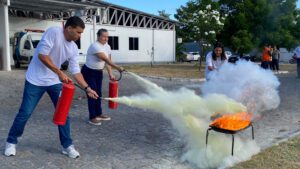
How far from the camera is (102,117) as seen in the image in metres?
7.66

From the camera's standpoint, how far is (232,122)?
507cm

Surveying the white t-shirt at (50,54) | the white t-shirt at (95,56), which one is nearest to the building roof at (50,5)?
the white t-shirt at (95,56)

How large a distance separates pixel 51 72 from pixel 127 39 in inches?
1171

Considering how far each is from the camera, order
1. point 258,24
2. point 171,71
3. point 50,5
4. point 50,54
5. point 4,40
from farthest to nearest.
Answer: point 258,24
point 50,5
point 171,71
point 4,40
point 50,54

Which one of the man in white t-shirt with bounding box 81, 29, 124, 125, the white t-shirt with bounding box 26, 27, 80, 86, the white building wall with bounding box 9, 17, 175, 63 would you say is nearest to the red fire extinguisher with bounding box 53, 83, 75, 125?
the white t-shirt with bounding box 26, 27, 80, 86

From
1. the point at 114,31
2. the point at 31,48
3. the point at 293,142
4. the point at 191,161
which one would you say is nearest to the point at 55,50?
the point at 191,161

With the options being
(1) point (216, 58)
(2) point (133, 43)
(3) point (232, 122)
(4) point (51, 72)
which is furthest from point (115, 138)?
(2) point (133, 43)

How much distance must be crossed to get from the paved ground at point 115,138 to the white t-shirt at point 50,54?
109 centimetres

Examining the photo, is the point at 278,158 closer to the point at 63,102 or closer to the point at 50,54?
the point at 63,102

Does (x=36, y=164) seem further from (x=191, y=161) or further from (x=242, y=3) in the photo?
(x=242, y=3)

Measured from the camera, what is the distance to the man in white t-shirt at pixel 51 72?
4.84 m

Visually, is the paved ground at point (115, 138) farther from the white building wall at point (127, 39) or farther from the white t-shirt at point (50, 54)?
the white building wall at point (127, 39)

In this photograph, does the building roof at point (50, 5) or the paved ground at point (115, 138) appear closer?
the paved ground at point (115, 138)

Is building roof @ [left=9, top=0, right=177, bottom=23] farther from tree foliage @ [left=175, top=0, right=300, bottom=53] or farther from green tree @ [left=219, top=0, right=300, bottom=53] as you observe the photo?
green tree @ [left=219, top=0, right=300, bottom=53]
